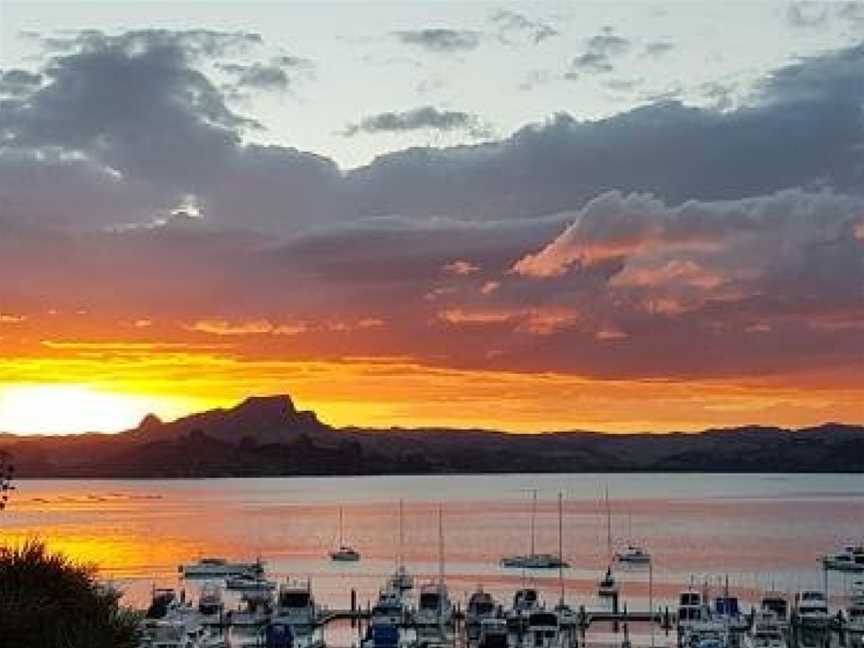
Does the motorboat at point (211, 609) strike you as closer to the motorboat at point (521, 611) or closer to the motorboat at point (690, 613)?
the motorboat at point (521, 611)

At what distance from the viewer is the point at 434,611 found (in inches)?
2542

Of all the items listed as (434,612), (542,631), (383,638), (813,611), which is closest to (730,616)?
(813,611)

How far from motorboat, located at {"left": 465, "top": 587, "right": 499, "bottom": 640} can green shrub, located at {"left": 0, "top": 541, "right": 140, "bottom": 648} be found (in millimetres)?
41620

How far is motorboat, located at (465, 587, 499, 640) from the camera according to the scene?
61844mm

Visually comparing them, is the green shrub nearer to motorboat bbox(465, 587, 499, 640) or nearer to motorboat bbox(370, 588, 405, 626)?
motorboat bbox(370, 588, 405, 626)

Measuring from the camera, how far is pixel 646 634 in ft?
232

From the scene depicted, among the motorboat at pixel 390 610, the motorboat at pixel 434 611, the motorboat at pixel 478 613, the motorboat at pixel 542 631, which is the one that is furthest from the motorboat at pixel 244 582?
the motorboat at pixel 542 631

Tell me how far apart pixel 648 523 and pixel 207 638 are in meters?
149

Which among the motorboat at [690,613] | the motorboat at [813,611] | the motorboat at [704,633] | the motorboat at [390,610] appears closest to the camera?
the motorboat at [704,633]

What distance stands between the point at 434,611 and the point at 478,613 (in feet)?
6.88

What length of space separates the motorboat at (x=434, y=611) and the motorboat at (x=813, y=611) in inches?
668

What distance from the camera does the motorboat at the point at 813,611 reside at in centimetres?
6397

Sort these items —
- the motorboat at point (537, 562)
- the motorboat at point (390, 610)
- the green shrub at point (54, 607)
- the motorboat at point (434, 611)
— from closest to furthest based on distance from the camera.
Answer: the green shrub at point (54, 607) < the motorboat at point (390, 610) < the motorboat at point (434, 611) < the motorboat at point (537, 562)

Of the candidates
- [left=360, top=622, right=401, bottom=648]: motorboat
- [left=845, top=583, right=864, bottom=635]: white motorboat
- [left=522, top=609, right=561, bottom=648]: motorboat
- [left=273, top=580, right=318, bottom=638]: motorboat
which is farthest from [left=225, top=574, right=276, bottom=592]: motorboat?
[left=845, top=583, right=864, bottom=635]: white motorboat
